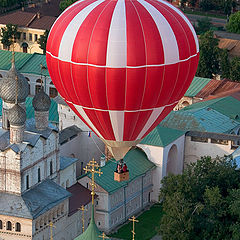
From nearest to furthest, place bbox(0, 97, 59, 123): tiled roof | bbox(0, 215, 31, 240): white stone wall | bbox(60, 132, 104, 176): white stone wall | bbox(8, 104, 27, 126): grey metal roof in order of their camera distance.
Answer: bbox(8, 104, 27, 126): grey metal roof → bbox(0, 215, 31, 240): white stone wall → bbox(60, 132, 104, 176): white stone wall → bbox(0, 97, 59, 123): tiled roof

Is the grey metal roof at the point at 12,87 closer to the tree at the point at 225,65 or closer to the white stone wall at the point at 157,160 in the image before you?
the white stone wall at the point at 157,160

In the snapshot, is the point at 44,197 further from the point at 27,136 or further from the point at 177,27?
the point at 177,27

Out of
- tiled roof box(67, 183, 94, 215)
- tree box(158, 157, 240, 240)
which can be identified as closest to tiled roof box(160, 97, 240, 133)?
tiled roof box(67, 183, 94, 215)

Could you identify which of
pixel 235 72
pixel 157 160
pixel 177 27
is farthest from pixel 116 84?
pixel 235 72

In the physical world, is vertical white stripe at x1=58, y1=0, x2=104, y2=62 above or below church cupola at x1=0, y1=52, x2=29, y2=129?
above

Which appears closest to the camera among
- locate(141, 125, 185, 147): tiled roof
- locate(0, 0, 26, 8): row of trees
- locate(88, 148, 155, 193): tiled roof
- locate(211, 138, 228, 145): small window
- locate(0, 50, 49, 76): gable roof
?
locate(88, 148, 155, 193): tiled roof

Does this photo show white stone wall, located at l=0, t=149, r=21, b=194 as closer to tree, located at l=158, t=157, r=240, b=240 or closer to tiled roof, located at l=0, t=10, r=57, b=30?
tree, located at l=158, t=157, r=240, b=240
